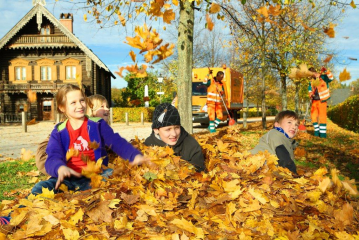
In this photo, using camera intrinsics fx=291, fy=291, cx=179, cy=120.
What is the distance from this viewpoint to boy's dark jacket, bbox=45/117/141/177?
234 cm

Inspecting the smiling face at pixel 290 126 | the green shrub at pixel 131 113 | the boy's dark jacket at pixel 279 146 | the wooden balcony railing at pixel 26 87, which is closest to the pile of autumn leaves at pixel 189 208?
the boy's dark jacket at pixel 279 146

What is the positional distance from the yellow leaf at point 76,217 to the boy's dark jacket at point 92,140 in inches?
26.6

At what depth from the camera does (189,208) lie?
1.73m

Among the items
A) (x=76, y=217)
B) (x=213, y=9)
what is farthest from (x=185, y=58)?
(x=76, y=217)

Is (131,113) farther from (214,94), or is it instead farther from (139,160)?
(139,160)

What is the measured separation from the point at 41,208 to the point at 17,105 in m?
26.8

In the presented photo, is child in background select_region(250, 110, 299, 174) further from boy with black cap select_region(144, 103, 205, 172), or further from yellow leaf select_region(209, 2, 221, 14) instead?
yellow leaf select_region(209, 2, 221, 14)

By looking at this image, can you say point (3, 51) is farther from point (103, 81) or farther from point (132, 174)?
point (132, 174)

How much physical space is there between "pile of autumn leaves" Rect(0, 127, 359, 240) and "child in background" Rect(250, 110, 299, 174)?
79cm

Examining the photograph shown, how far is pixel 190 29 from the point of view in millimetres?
6473

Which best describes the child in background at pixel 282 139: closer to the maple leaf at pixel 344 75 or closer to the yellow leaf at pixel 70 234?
the maple leaf at pixel 344 75

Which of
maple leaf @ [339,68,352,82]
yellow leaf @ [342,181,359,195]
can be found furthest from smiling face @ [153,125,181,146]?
maple leaf @ [339,68,352,82]

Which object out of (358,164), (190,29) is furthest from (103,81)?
(358,164)

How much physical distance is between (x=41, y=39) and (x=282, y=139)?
82.2 ft
